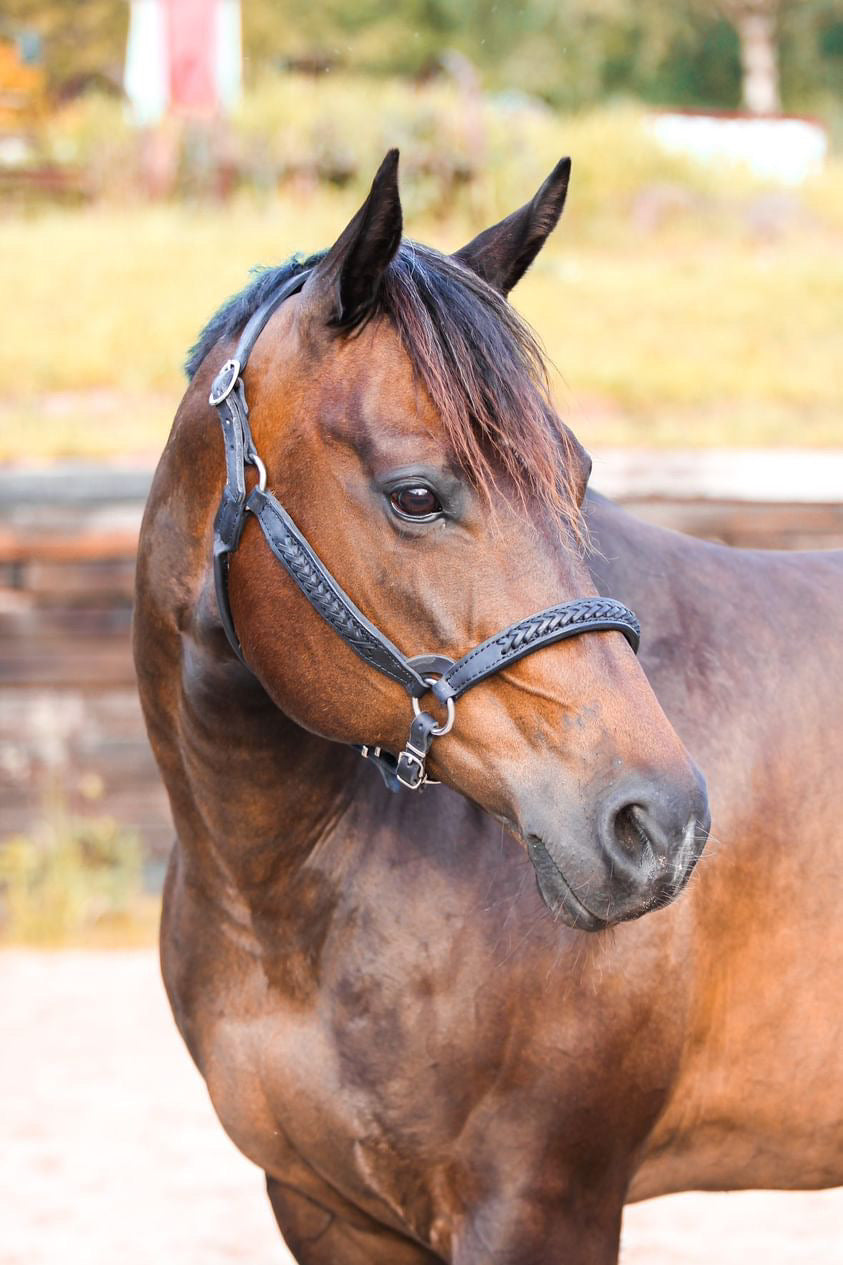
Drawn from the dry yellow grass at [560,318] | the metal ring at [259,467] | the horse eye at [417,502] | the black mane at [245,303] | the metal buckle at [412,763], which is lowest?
the metal buckle at [412,763]

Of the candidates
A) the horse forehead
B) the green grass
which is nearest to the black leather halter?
the horse forehead

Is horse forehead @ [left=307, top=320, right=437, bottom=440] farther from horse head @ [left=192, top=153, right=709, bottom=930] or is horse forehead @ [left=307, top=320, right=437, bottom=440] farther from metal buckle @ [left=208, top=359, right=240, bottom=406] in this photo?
metal buckle @ [left=208, top=359, right=240, bottom=406]

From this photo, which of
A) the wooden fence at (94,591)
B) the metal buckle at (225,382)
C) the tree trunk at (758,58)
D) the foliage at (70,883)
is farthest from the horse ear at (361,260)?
the tree trunk at (758,58)

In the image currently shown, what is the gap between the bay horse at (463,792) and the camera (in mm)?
1784

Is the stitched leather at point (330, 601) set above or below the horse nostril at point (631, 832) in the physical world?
above

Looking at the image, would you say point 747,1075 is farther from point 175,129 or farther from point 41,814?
point 175,129

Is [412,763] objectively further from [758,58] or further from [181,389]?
[758,58]

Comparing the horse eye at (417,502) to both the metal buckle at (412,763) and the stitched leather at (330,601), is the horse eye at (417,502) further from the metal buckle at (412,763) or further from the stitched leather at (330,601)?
the metal buckle at (412,763)

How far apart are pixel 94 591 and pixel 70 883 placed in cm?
116

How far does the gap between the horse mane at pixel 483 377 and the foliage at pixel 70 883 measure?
4.25 metres

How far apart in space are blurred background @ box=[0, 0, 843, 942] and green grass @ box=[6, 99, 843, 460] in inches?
0.9

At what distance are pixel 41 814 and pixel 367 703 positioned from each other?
420cm

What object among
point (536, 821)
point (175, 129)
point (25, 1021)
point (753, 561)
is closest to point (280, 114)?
point (175, 129)

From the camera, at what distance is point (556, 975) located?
2.05 metres
